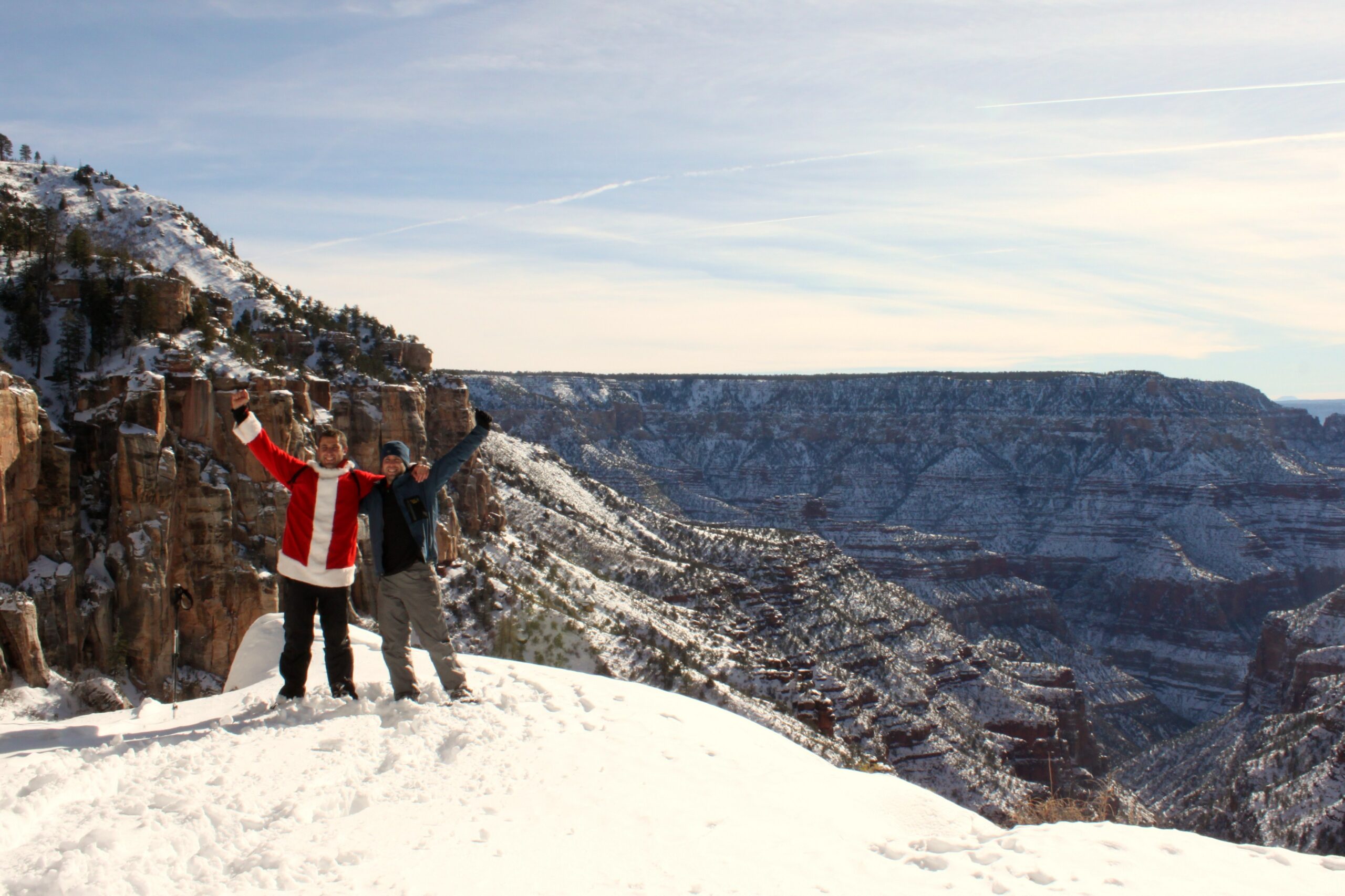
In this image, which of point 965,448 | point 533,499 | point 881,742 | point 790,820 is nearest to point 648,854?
point 790,820

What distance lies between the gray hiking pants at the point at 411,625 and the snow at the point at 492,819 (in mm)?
350

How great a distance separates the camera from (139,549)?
27.6 metres

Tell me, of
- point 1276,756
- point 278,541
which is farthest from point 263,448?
point 1276,756

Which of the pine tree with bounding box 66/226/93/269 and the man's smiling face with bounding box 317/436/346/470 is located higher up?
the pine tree with bounding box 66/226/93/269

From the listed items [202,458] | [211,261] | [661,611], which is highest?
[211,261]

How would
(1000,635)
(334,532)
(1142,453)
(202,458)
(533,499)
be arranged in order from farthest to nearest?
(1142,453), (1000,635), (533,499), (202,458), (334,532)

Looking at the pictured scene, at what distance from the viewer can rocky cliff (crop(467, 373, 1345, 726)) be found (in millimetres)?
135875

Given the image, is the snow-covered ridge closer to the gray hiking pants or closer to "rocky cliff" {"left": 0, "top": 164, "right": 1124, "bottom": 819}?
"rocky cliff" {"left": 0, "top": 164, "right": 1124, "bottom": 819}

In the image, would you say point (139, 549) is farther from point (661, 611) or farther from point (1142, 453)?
point (1142, 453)

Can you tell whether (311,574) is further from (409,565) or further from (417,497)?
(417,497)

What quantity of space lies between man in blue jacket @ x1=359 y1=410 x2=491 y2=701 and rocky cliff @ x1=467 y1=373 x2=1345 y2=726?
377ft

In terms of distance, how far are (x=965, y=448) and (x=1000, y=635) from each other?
73.2 meters

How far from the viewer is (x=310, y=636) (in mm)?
9266

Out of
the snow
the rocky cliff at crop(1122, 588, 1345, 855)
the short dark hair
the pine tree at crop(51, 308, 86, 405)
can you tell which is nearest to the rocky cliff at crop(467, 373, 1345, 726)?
the rocky cliff at crop(1122, 588, 1345, 855)
